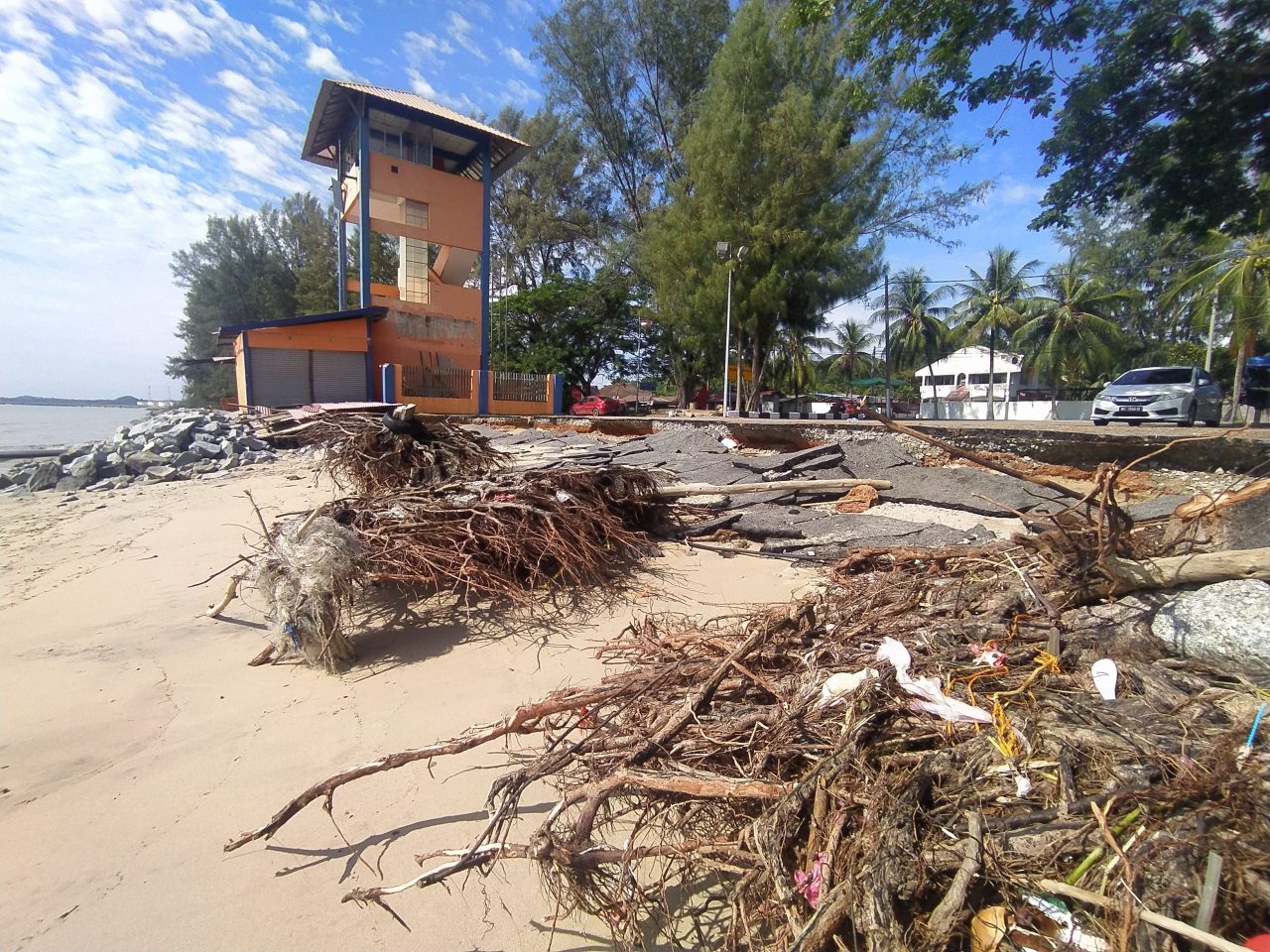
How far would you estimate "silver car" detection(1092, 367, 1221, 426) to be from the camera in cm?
1238

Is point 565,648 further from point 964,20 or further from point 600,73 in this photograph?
point 600,73

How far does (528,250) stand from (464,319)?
1379 cm

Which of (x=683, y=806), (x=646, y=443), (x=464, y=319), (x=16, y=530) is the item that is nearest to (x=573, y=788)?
(x=683, y=806)

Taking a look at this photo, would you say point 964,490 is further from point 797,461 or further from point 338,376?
point 338,376

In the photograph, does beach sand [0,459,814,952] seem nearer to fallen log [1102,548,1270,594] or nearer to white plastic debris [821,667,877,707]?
white plastic debris [821,667,877,707]

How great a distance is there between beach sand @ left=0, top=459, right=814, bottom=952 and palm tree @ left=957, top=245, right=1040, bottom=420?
33.4 metres

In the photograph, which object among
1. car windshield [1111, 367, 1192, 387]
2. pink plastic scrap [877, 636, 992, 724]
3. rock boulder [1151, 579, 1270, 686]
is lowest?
pink plastic scrap [877, 636, 992, 724]

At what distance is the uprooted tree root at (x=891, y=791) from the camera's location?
142 cm

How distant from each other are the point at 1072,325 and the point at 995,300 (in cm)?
418

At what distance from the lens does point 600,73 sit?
1119 inches

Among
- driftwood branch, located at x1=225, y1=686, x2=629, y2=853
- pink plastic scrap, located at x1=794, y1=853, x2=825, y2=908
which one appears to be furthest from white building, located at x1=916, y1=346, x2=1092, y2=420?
pink plastic scrap, located at x1=794, y1=853, x2=825, y2=908

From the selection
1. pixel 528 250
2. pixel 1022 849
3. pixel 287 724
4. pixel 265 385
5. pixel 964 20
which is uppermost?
pixel 528 250

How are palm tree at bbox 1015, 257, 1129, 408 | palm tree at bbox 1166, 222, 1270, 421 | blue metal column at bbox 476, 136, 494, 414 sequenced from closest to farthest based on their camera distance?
1. palm tree at bbox 1166, 222, 1270, 421
2. blue metal column at bbox 476, 136, 494, 414
3. palm tree at bbox 1015, 257, 1129, 408

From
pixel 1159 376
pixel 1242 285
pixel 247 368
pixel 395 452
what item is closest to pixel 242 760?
pixel 395 452
